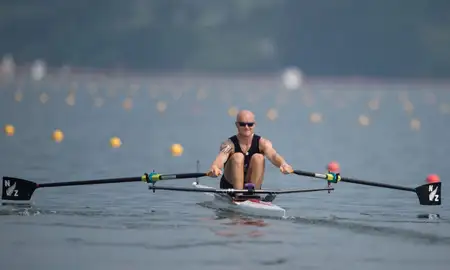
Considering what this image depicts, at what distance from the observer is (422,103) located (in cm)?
6875

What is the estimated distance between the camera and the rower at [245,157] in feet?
67.7

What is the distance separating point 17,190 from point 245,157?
13.4 feet

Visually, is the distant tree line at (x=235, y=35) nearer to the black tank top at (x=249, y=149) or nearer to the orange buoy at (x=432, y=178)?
the orange buoy at (x=432, y=178)

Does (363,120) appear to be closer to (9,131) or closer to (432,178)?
(9,131)

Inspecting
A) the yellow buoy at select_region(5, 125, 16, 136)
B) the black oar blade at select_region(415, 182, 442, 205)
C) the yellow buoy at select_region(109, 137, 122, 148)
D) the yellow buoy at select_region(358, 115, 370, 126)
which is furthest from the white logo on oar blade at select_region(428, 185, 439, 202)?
the yellow buoy at select_region(358, 115, 370, 126)

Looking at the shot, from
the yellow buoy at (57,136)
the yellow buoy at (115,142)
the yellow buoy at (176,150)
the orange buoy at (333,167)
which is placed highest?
the yellow buoy at (57,136)

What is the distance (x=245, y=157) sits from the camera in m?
20.7

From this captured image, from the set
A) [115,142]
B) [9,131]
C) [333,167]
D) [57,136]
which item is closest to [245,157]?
[333,167]

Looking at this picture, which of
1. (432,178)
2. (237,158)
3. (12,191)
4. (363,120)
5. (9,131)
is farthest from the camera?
(363,120)

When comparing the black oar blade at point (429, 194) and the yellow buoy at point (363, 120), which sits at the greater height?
the yellow buoy at point (363, 120)

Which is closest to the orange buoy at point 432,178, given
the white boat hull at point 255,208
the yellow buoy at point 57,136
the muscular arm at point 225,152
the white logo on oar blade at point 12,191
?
the white boat hull at point 255,208

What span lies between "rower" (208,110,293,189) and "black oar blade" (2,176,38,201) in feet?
11.4

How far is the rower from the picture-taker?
20.6m

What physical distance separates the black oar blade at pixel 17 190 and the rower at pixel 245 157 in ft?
11.4
